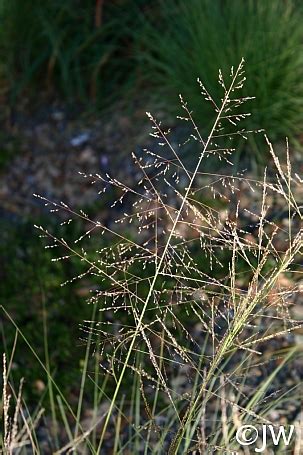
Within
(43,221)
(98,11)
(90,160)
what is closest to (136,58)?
(98,11)

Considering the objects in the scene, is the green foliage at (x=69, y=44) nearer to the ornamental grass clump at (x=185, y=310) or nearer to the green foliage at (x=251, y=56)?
the green foliage at (x=251, y=56)

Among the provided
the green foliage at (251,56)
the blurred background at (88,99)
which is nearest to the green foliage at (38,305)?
the blurred background at (88,99)

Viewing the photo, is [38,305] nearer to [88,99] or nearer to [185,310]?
[185,310]

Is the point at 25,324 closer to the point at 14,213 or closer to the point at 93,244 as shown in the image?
the point at 93,244

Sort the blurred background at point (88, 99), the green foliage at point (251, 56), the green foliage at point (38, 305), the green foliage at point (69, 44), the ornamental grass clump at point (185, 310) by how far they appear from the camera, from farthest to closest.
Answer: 1. the green foliage at point (69, 44)
2. the green foliage at point (251, 56)
3. the blurred background at point (88, 99)
4. the green foliage at point (38, 305)
5. the ornamental grass clump at point (185, 310)

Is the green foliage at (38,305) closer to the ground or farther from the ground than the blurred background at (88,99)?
closer to the ground

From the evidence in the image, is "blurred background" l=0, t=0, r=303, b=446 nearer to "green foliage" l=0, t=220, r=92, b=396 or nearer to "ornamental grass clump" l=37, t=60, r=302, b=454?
"green foliage" l=0, t=220, r=92, b=396

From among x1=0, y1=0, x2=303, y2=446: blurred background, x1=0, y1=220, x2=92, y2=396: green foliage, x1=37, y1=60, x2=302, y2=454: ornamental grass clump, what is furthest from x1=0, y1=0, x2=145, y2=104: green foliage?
x1=0, y1=220, x2=92, y2=396: green foliage

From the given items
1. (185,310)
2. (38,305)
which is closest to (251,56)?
(185,310)
